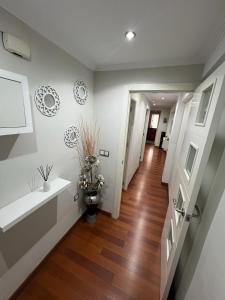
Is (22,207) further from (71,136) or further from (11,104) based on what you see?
(71,136)

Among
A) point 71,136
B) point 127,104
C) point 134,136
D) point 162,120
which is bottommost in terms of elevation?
point 134,136

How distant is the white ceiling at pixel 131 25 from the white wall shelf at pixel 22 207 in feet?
4.43

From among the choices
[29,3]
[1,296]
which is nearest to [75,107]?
[29,3]

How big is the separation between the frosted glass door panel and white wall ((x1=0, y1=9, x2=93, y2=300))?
159 millimetres

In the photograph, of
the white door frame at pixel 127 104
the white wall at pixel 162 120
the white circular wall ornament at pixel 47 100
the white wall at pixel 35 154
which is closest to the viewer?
the white wall at pixel 35 154

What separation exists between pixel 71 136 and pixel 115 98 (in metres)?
0.79

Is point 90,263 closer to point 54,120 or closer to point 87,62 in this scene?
point 54,120

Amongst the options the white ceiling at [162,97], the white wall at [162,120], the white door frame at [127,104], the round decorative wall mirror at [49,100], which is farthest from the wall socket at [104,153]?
the white wall at [162,120]

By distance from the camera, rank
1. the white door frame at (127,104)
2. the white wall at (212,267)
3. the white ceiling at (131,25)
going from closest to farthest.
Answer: the white wall at (212,267), the white ceiling at (131,25), the white door frame at (127,104)

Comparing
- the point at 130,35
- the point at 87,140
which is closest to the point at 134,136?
the point at 87,140

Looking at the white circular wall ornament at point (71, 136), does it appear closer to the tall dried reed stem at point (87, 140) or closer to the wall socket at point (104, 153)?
the tall dried reed stem at point (87, 140)

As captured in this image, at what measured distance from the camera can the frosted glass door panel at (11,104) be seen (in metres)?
0.82

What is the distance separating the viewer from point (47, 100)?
1.25 m

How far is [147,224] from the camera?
216cm
